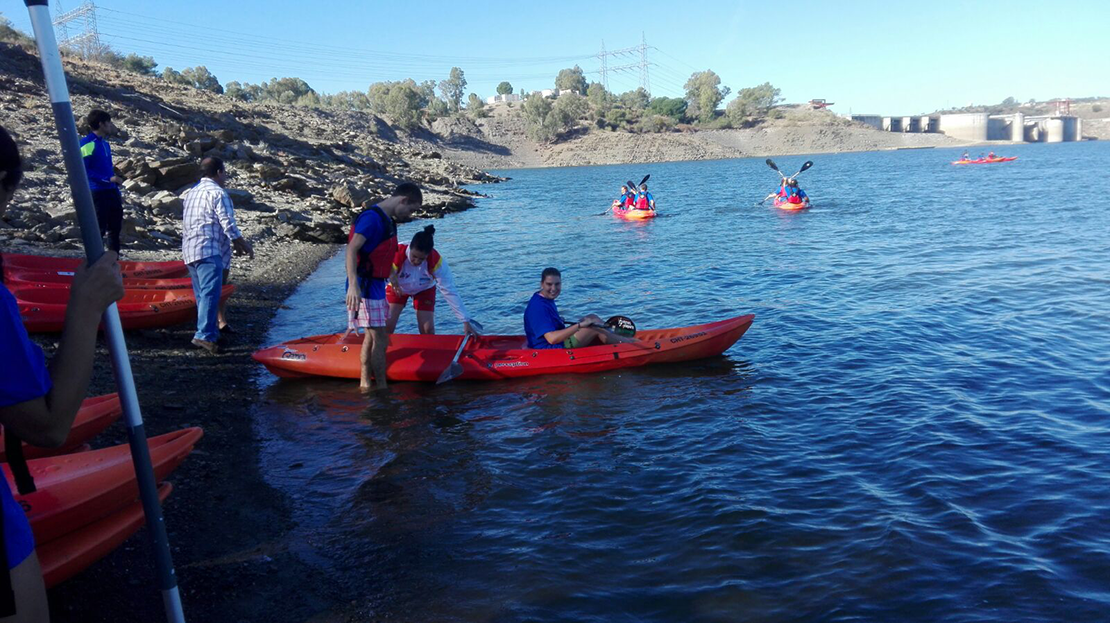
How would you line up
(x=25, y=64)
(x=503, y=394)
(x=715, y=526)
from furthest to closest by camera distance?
(x=25, y=64), (x=503, y=394), (x=715, y=526)

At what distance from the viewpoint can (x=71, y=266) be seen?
31.2 ft

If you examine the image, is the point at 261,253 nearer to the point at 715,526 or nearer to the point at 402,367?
the point at 402,367

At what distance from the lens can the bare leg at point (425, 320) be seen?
8.91m

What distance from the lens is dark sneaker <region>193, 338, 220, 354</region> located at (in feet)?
27.8

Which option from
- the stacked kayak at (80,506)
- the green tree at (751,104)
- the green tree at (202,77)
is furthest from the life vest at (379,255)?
the green tree at (751,104)

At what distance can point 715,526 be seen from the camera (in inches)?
202

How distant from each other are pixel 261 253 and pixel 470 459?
36.9ft

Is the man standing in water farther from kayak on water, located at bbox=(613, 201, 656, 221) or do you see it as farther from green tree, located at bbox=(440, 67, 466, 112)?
green tree, located at bbox=(440, 67, 466, 112)

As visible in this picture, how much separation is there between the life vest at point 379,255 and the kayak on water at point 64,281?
3.29 metres

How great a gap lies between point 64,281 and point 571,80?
173136 millimetres

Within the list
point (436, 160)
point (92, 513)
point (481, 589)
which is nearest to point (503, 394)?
point (481, 589)

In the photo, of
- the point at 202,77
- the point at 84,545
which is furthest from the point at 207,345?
the point at 202,77

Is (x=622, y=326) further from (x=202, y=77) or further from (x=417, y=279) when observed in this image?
(x=202, y=77)

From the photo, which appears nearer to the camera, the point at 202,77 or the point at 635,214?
the point at 635,214
